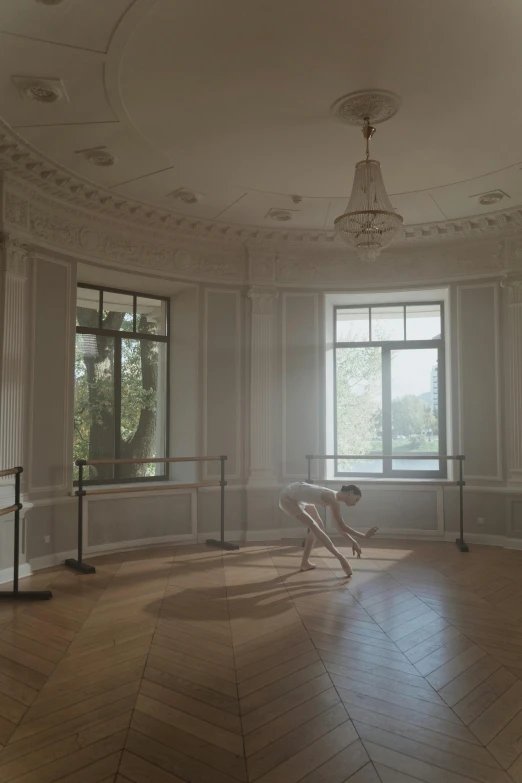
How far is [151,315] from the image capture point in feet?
23.2

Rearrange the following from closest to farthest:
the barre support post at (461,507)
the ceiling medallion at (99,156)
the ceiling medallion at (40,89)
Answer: the ceiling medallion at (40,89)
the ceiling medallion at (99,156)
the barre support post at (461,507)

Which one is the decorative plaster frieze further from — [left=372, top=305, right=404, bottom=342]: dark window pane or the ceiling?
[left=372, top=305, right=404, bottom=342]: dark window pane

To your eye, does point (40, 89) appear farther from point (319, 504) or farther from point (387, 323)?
point (387, 323)

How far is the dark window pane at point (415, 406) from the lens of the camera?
734cm

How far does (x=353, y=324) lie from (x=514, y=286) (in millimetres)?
1954

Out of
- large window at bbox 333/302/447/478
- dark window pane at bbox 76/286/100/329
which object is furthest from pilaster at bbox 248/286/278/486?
dark window pane at bbox 76/286/100/329

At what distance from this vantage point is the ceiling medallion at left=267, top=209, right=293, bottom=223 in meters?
6.18

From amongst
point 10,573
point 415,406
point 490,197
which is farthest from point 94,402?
point 490,197

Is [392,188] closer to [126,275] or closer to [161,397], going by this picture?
[126,275]

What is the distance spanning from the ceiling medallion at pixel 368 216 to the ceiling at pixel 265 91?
311mm

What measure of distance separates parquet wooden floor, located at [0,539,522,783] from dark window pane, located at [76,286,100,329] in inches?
105

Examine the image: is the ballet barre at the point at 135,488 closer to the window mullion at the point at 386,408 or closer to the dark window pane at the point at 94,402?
the dark window pane at the point at 94,402

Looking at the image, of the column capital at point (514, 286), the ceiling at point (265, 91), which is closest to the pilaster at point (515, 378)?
the column capital at point (514, 286)

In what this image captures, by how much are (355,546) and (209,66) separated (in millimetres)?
3856
